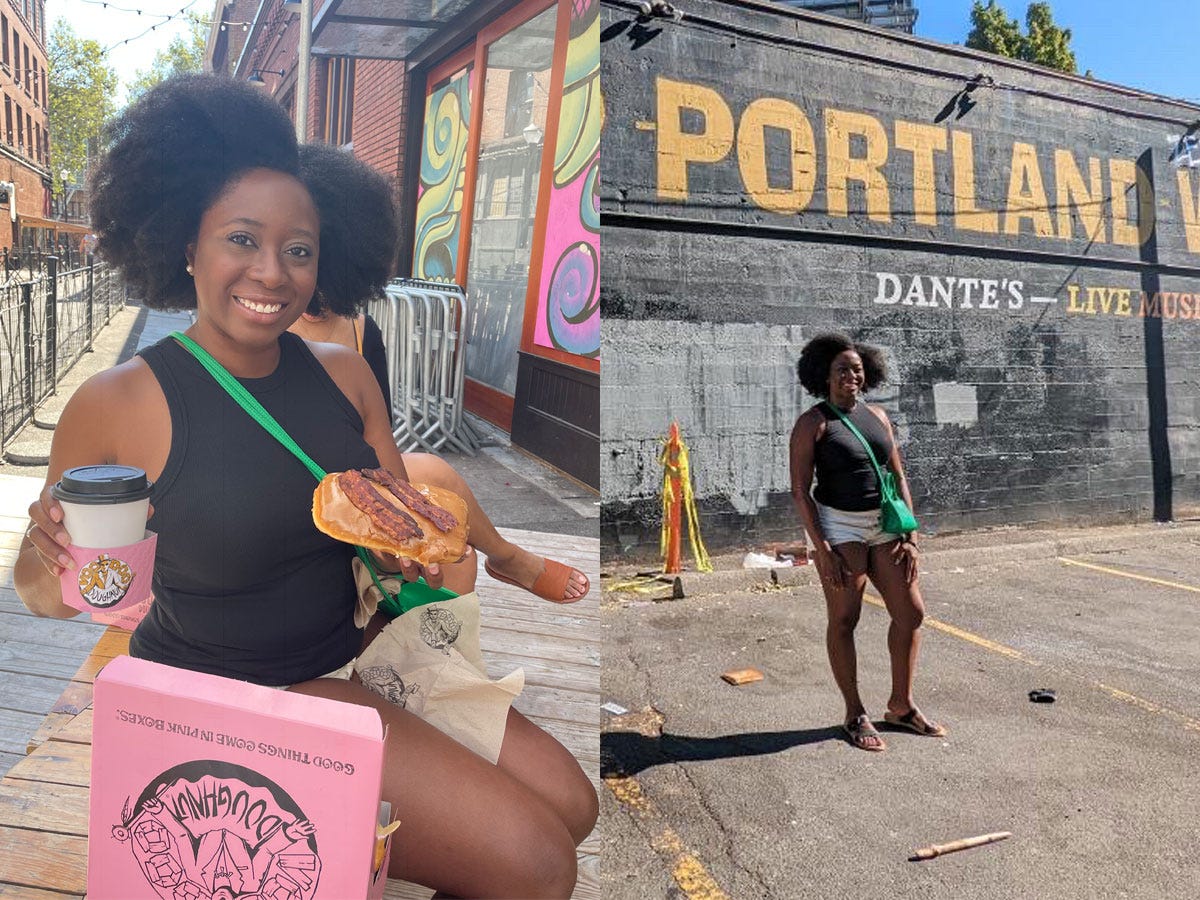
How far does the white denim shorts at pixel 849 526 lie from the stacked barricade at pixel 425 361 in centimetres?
154

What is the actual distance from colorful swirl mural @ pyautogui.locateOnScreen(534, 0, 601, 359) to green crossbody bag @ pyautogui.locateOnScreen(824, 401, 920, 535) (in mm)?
1272

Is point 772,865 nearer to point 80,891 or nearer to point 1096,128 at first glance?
point 80,891

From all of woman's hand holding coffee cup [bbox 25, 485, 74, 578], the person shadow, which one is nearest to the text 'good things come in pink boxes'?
woman's hand holding coffee cup [bbox 25, 485, 74, 578]

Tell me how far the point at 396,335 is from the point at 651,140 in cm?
403

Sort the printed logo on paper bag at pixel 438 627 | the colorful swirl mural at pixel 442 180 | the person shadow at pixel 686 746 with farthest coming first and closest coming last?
the person shadow at pixel 686 746, the colorful swirl mural at pixel 442 180, the printed logo on paper bag at pixel 438 627

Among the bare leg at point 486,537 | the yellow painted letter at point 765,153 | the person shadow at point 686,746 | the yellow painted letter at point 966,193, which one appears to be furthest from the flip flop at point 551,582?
the yellow painted letter at point 966,193

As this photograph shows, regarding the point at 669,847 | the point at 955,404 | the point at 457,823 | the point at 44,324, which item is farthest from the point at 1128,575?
the point at 44,324

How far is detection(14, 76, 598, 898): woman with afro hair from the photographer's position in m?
0.91

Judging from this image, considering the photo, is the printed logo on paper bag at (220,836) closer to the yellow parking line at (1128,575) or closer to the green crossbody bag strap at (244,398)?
the green crossbody bag strap at (244,398)

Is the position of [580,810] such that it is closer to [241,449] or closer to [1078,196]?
[241,449]

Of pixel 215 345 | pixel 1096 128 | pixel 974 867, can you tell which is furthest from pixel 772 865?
pixel 1096 128

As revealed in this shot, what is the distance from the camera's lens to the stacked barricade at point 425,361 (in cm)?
116

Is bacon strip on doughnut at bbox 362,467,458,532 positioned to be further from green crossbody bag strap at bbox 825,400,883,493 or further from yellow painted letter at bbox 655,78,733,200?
yellow painted letter at bbox 655,78,733,200

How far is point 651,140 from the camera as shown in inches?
192
